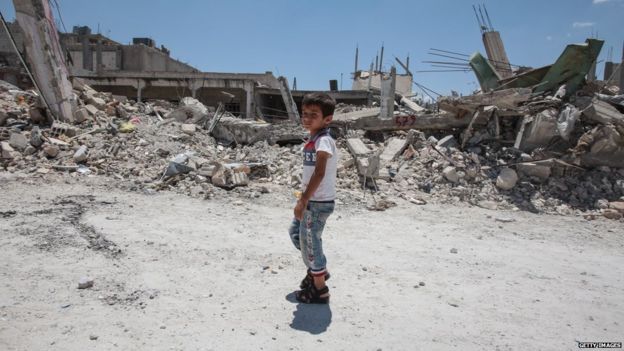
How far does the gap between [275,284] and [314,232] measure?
668mm

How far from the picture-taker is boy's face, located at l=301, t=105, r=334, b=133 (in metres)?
2.39

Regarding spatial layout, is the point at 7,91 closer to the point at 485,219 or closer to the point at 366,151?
the point at 366,151

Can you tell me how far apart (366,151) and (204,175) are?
3429 mm

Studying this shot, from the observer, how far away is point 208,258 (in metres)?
3.34

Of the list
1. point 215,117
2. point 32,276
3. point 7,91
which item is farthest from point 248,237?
point 7,91

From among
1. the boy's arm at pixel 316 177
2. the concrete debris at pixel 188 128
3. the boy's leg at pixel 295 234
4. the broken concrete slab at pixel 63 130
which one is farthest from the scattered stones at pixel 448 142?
the broken concrete slab at pixel 63 130

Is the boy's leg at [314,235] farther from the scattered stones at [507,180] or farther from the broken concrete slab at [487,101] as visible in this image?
the broken concrete slab at [487,101]

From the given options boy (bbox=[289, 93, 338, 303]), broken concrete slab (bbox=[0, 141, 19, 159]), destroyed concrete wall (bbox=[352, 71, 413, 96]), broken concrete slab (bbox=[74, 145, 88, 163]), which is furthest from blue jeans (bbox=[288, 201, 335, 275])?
destroyed concrete wall (bbox=[352, 71, 413, 96])

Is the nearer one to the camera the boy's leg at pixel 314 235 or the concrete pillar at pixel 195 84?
the boy's leg at pixel 314 235

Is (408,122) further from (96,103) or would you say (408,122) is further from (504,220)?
(96,103)

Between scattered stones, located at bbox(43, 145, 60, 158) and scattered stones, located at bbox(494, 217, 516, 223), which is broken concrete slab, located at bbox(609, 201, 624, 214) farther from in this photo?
scattered stones, located at bbox(43, 145, 60, 158)

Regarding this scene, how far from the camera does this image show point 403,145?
883 cm

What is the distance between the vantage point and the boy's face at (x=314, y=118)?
7.84 feet

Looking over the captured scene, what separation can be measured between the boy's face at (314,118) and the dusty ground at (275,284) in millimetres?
1170
